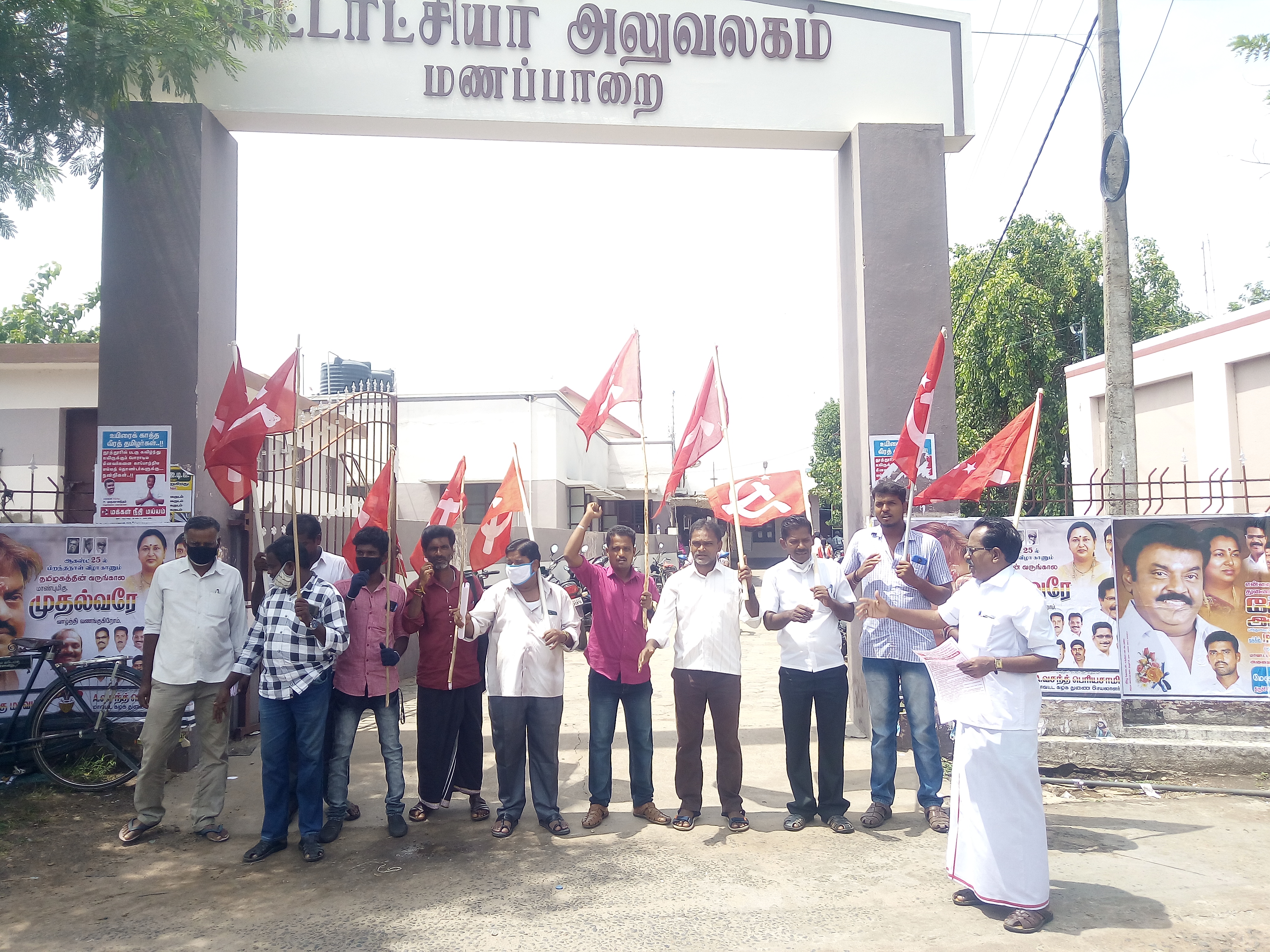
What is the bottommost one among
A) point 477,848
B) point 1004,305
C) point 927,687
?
point 477,848

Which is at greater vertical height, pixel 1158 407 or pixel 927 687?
pixel 1158 407

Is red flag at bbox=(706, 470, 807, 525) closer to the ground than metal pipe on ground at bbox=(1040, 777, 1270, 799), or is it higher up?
higher up

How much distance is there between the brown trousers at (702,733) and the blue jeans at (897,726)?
2.73 ft

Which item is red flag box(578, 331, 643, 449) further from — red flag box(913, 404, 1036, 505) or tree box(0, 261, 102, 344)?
tree box(0, 261, 102, 344)

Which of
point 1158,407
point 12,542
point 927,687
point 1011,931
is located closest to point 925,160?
point 927,687

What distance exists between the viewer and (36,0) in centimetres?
537

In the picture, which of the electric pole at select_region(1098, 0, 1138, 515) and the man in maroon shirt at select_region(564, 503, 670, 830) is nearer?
the man in maroon shirt at select_region(564, 503, 670, 830)

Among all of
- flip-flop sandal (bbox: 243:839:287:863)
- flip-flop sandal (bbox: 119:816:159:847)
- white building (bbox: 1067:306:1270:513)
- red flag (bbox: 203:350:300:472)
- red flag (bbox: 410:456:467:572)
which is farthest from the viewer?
white building (bbox: 1067:306:1270:513)

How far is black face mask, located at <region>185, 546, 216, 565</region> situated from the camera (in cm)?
538

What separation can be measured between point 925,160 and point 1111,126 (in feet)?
6.37

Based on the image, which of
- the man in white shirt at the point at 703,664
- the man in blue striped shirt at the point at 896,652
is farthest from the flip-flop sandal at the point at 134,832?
the man in blue striped shirt at the point at 896,652

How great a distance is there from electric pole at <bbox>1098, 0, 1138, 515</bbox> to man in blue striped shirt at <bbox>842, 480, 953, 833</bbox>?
307 centimetres

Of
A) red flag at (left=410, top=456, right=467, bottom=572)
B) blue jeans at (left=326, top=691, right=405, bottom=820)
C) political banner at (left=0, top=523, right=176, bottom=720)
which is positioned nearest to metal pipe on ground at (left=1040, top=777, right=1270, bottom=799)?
blue jeans at (left=326, top=691, right=405, bottom=820)

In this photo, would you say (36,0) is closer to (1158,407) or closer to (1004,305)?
(1158,407)
